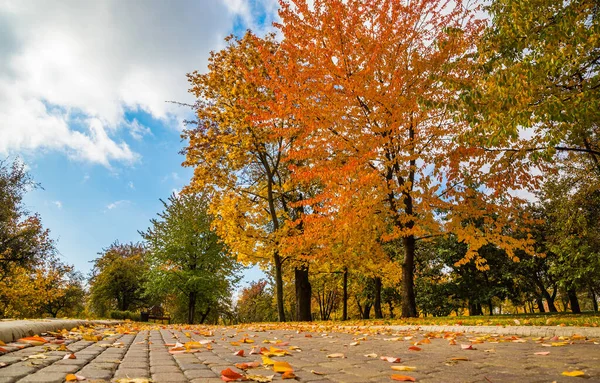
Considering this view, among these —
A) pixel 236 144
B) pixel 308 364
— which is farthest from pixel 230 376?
pixel 236 144

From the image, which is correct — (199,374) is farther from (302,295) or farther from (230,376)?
(302,295)

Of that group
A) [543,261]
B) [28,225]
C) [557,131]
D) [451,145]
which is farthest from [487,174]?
[28,225]

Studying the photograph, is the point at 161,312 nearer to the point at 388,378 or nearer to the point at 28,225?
the point at 28,225

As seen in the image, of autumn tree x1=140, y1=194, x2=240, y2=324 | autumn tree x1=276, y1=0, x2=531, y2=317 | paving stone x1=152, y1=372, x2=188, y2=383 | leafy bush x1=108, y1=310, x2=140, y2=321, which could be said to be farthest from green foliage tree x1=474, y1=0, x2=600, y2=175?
leafy bush x1=108, y1=310, x2=140, y2=321

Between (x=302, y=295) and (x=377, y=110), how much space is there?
34.2ft

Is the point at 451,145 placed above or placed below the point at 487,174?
above

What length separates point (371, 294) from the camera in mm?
30016

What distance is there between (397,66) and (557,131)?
5095 mm

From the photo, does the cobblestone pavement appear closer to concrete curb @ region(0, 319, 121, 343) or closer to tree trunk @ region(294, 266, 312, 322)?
concrete curb @ region(0, 319, 121, 343)

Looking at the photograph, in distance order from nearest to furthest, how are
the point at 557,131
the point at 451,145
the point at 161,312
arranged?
the point at 557,131, the point at 451,145, the point at 161,312

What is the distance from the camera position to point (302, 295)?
57.9ft

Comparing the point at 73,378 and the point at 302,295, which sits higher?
the point at 73,378

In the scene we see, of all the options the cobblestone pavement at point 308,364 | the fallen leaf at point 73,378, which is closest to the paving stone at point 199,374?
the cobblestone pavement at point 308,364

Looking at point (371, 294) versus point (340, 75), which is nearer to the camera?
point (340, 75)
